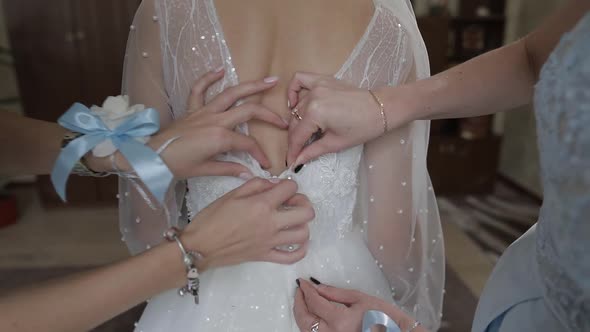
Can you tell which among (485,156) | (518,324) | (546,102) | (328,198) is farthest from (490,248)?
(546,102)

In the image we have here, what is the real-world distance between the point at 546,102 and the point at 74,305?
619mm

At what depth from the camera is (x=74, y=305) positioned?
2.00 ft

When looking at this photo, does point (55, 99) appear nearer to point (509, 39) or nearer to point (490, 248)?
point (490, 248)

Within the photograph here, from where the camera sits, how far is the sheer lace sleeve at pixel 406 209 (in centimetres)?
96

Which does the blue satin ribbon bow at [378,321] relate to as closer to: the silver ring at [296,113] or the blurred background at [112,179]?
the silver ring at [296,113]

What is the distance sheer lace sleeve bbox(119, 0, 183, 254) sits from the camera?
2.86 feet

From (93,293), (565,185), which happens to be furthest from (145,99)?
(565,185)

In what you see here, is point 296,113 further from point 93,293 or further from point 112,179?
point 112,179

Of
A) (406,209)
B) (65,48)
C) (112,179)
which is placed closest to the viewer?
(406,209)

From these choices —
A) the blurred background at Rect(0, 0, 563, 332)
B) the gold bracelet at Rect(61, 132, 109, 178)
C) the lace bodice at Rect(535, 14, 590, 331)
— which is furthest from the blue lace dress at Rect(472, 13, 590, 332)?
the blurred background at Rect(0, 0, 563, 332)

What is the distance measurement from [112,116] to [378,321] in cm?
50

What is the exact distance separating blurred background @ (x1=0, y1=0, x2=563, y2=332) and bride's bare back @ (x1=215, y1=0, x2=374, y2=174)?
57.4 inches

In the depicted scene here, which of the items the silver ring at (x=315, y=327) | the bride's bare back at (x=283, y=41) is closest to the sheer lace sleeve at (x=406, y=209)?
the bride's bare back at (x=283, y=41)

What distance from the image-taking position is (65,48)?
2652 millimetres
